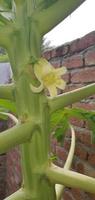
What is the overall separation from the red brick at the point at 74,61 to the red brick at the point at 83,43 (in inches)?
1.3

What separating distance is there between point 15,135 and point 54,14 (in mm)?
184

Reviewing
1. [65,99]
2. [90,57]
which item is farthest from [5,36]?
[90,57]

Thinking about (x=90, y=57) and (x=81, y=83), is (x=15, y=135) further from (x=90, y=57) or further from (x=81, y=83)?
(x=81, y=83)

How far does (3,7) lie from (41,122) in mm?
189

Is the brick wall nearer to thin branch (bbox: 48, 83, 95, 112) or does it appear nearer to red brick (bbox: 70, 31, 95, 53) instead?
red brick (bbox: 70, 31, 95, 53)

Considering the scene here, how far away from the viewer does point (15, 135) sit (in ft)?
1.64

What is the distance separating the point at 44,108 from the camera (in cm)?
54

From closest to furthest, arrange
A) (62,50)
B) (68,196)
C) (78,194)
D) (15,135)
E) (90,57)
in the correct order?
(15,135)
(90,57)
(78,194)
(68,196)
(62,50)

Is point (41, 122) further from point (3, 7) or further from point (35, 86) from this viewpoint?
point (3, 7)

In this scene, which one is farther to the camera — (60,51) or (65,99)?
(60,51)

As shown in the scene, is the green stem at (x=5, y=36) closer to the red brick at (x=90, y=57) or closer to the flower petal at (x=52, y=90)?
the flower petal at (x=52, y=90)

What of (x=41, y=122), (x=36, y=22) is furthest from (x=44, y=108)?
(x=36, y=22)

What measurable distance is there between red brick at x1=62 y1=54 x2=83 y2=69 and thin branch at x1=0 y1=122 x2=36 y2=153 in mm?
1146

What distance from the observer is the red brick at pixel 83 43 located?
150 cm
